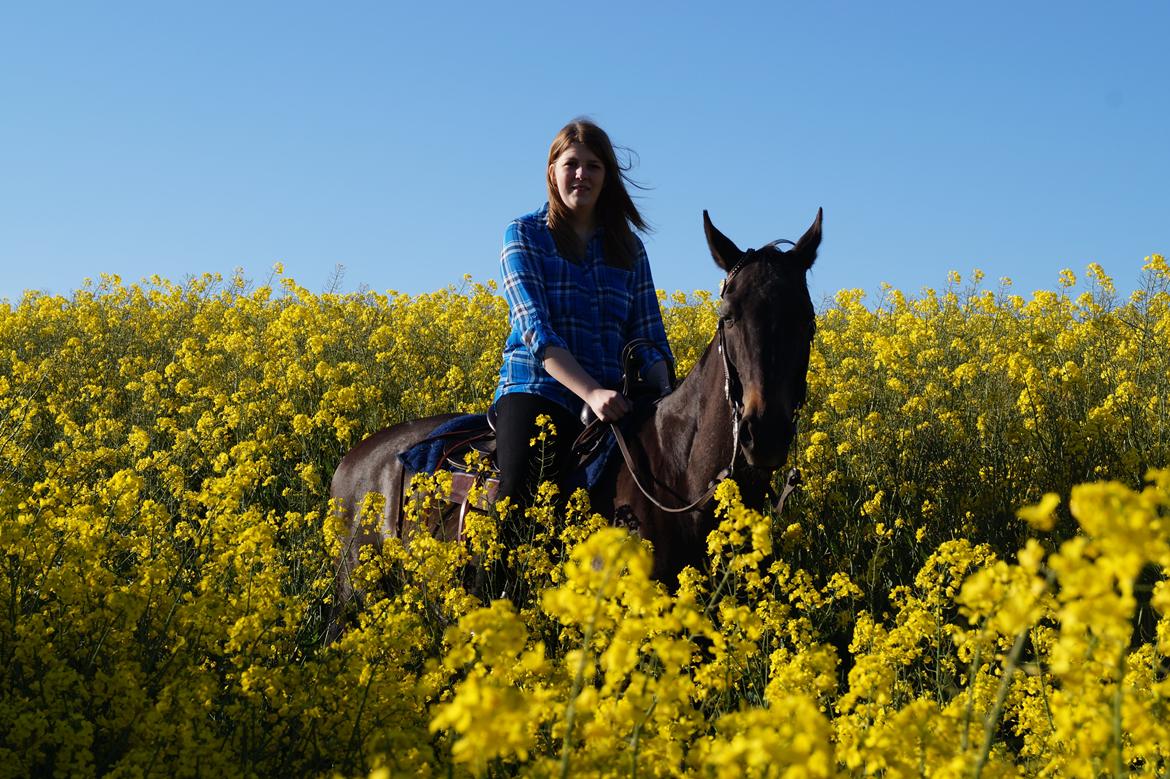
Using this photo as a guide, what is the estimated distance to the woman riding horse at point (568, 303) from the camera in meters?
4.72

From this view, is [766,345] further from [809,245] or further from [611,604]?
[611,604]

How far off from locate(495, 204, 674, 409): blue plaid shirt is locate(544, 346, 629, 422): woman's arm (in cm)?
12

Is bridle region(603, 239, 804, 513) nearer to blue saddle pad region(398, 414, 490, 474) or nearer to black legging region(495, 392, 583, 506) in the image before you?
black legging region(495, 392, 583, 506)

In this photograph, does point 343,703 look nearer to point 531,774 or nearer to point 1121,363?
point 531,774

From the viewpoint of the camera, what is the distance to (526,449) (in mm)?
4680

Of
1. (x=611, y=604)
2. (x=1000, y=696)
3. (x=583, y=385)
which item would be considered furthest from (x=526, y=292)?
(x=1000, y=696)

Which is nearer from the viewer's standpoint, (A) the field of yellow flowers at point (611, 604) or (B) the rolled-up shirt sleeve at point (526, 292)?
(A) the field of yellow flowers at point (611, 604)

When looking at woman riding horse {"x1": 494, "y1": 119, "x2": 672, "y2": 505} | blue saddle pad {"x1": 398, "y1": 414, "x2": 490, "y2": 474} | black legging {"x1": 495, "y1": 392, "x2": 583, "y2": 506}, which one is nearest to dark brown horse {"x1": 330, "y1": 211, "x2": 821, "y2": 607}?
black legging {"x1": 495, "y1": 392, "x2": 583, "y2": 506}

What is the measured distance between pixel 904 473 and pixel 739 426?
3606mm

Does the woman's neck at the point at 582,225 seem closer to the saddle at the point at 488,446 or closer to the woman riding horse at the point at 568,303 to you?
the woman riding horse at the point at 568,303

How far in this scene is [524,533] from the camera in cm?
489

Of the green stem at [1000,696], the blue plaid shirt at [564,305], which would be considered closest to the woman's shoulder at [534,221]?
the blue plaid shirt at [564,305]

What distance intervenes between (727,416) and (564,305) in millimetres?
1167

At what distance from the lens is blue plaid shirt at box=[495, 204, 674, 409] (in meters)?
4.84
